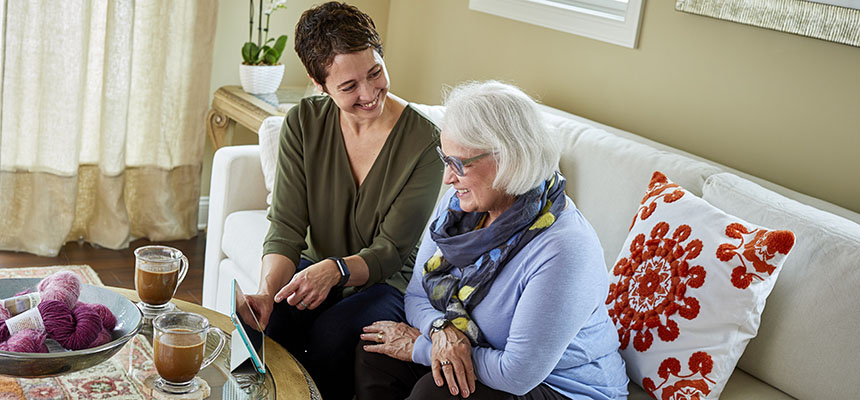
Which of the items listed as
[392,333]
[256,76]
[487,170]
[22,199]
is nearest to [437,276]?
[392,333]

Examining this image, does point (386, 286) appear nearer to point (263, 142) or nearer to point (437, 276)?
point (437, 276)

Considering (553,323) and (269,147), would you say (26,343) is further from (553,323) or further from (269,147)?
(269,147)

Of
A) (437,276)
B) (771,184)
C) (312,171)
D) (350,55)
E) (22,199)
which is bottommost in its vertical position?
(22,199)

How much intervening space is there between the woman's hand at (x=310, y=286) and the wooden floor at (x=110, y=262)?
1275mm

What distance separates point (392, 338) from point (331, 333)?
0.49ft

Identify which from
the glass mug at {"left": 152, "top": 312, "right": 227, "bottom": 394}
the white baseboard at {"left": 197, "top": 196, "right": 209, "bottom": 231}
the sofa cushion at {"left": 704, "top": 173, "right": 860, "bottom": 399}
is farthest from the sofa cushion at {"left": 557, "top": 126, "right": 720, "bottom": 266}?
the white baseboard at {"left": 197, "top": 196, "right": 209, "bottom": 231}

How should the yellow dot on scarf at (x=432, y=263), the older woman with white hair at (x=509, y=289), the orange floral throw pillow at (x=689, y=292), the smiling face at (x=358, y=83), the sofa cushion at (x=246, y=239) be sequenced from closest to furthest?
the older woman with white hair at (x=509, y=289), the orange floral throw pillow at (x=689, y=292), the yellow dot on scarf at (x=432, y=263), the smiling face at (x=358, y=83), the sofa cushion at (x=246, y=239)

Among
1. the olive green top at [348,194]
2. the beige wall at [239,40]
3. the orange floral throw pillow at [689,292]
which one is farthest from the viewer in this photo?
the beige wall at [239,40]

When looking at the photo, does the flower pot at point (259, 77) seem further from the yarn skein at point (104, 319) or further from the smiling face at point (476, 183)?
the yarn skein at point (104, 319)

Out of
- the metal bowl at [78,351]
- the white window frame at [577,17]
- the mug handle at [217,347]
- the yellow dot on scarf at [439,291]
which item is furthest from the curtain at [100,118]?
the yellow dot on scarf at [439,291]

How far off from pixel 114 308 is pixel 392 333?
55 cm

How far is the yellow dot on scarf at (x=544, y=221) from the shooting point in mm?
1531

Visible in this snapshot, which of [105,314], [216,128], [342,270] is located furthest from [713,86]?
[216,128]

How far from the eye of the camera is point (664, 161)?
6.60ft
